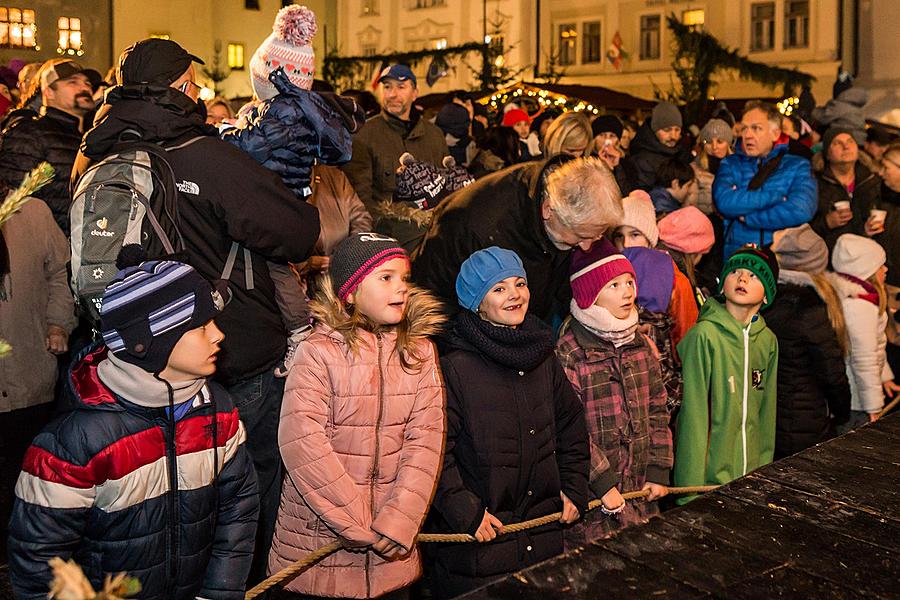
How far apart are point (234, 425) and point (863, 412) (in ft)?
17.1

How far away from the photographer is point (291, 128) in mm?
4539

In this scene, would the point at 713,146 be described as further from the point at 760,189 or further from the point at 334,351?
the point at 334,351

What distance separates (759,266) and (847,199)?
3.47m

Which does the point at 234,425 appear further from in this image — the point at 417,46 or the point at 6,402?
the point at 417,46

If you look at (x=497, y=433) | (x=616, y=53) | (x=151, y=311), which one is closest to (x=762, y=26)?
(x=616, y=53)

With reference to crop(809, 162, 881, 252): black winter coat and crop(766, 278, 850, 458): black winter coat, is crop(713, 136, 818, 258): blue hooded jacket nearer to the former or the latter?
crop(809, 162, 881, 252): black winter coat

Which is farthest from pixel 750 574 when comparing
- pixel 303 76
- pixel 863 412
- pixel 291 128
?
pixel 863 412

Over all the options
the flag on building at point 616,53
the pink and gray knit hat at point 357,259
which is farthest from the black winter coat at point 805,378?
the flag on building at point 616,53

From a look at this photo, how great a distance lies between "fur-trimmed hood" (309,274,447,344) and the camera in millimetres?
4430

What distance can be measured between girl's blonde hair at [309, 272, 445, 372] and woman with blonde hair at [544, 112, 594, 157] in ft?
8.49

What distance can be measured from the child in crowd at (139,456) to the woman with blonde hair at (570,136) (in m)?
3.81

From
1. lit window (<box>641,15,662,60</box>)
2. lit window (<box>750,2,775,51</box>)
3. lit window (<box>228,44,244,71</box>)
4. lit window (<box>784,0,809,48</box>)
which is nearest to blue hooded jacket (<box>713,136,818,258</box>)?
lit window (<box>784,0,809,48</box>)

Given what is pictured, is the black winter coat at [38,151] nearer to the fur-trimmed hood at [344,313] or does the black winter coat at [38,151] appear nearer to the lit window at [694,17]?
the fur-trimmed hood at [344,313]

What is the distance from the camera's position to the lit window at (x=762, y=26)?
3991 cm
